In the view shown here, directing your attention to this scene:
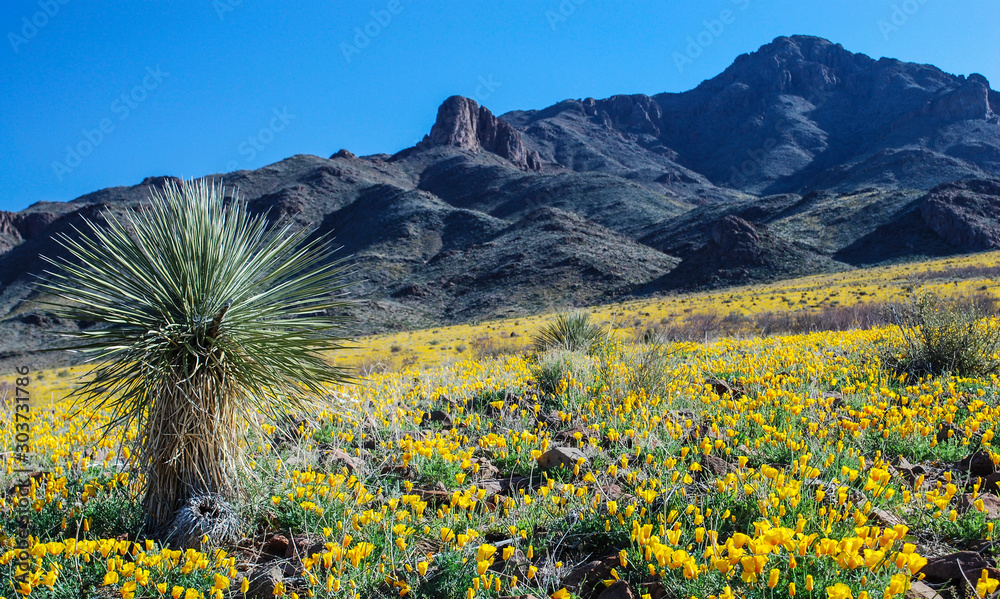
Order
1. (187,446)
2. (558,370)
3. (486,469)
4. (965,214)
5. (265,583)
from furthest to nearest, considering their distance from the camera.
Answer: (965,214) → (558,370) → (486,469) → (187,446) → (265,583)

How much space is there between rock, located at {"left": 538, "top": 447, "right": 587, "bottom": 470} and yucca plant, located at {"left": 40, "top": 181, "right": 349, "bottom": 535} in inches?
60.5

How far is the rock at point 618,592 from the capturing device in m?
2.20

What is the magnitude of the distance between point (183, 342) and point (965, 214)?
70.3 m

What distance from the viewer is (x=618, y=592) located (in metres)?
2.22

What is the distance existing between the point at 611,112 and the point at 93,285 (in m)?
201

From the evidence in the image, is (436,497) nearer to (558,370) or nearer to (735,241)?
(558,370)

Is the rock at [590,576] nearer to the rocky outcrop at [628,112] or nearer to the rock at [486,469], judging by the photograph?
the rock at [486,469]

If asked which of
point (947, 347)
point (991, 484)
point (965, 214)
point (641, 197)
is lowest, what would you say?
point (991, 484)

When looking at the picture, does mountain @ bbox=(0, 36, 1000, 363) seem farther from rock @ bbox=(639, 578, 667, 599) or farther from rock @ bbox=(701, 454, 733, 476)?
rock @ bbox=(701, 454, 733, 476)

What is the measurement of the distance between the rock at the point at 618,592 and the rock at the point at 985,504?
1.78 m

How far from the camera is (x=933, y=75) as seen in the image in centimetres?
15212

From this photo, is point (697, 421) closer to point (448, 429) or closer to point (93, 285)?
point (448, 429)

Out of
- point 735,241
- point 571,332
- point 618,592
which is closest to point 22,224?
point 735,241

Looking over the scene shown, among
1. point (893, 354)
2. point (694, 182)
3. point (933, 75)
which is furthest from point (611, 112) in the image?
point (893, 354)
